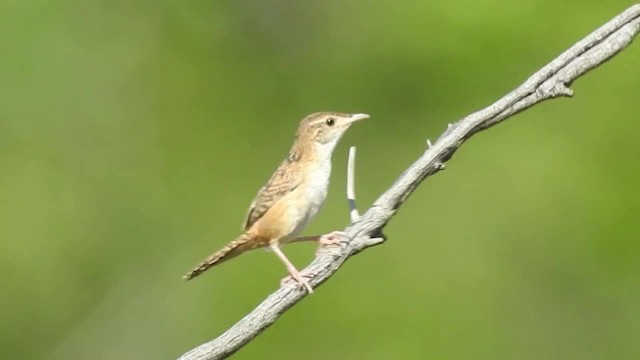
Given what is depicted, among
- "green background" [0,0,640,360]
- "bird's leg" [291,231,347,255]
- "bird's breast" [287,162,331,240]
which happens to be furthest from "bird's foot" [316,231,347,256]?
"green background" [0,0,640,360]

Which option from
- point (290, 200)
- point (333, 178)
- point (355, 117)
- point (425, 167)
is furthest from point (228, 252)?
point (333, 178)

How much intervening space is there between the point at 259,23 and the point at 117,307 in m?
2.71

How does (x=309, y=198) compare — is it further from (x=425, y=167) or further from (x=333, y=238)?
(x=425, y=167)

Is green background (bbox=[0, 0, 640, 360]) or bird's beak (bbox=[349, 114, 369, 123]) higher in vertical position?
green background (bbox=[0, 0, 640, 360])

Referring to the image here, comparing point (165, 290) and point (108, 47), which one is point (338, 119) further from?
point (108, 47)

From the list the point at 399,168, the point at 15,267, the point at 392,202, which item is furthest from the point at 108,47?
the point at 392,202

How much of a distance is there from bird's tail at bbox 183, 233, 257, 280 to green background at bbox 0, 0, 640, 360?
20.8 feet

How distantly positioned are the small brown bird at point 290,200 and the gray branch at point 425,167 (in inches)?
31.9

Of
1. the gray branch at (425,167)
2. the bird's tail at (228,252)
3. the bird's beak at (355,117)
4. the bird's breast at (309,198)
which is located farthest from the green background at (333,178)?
the gray branch at (425,167)

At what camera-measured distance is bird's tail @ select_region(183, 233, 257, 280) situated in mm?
4133

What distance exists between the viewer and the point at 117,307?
39.8 ft

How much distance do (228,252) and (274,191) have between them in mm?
273

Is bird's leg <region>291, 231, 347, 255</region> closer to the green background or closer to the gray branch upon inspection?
the gray branch

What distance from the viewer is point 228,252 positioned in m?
4.26
